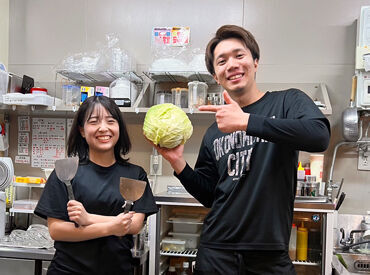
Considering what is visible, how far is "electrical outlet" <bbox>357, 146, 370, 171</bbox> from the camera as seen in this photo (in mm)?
2711

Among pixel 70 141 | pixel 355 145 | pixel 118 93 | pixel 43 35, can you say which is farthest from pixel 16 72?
pixel 355 145

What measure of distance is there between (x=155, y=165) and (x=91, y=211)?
1.45m

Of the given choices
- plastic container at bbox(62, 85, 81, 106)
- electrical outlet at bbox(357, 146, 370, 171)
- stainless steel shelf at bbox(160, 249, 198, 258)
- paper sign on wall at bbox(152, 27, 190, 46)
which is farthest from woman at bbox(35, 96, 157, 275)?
electrical outlet at bbox(357, 146, 370, 171)

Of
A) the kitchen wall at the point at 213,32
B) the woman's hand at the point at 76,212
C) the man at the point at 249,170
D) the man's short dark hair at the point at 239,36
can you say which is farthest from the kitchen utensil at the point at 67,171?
the kitchen wall at the point at 213,32

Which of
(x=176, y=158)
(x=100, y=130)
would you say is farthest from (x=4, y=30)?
(x=176, y=158)

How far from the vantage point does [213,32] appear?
296 centimetres

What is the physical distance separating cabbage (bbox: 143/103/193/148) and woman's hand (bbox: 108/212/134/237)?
1.12 ft

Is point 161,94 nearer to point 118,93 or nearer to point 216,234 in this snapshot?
point 118,93

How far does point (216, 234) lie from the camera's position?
129 centimetres

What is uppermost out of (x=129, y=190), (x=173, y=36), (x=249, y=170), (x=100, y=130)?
(x=173, y=36)

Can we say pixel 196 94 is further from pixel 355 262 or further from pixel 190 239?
pixel 355 262

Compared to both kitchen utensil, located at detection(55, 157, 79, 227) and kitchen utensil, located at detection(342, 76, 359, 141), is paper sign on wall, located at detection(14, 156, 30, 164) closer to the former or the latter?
kitchen utensil, located at detection(55, 157, 79, 227)

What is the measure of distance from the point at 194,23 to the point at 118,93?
0.94m

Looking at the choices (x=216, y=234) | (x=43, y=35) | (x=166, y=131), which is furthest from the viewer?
(x=43, y=35)
